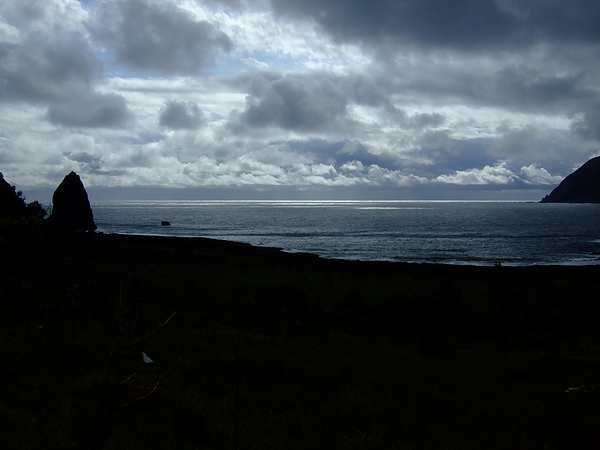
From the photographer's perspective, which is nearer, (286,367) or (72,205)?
(286,367)

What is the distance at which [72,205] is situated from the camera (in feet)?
413

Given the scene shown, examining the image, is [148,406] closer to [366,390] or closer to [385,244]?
[366,390]

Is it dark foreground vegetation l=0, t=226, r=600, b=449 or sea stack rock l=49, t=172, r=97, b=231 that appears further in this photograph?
sea stack rock l=49, t=172, r=97, b=231

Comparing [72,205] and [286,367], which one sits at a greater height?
[72,205]

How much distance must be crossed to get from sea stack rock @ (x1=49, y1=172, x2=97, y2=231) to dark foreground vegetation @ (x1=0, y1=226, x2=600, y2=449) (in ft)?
298

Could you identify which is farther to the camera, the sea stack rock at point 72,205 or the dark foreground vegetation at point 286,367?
the sea stack rock at point 72,205

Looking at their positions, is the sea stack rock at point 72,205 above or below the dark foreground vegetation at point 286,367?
above

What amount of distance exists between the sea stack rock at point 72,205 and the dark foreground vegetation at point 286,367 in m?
91.0

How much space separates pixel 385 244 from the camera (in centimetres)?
9425

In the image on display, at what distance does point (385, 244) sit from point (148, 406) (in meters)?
87.8

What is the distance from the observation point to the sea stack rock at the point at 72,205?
408 feet

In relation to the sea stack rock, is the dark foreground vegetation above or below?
below

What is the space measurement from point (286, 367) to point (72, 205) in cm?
12899

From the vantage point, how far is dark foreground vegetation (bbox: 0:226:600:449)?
752 cm
